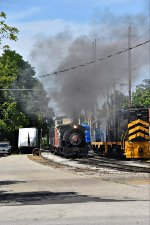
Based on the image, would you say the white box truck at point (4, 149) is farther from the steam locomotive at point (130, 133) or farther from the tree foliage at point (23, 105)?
the steam locomotive at point (130, 133)

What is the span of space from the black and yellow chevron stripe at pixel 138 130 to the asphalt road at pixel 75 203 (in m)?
18.1

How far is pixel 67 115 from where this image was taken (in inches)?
1809

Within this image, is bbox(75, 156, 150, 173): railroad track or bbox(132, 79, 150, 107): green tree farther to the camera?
bbox(132, 79, 150, 107): green tree

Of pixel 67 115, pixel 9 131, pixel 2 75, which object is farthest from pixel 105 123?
pixel 9 131

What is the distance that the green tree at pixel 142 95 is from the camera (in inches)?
4392

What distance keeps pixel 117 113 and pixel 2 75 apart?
17918 millimetres

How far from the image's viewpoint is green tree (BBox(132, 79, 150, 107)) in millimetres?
111562

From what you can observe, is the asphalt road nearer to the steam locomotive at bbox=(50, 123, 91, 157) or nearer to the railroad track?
the railroad track

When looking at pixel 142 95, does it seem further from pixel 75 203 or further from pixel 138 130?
pixel 75 203

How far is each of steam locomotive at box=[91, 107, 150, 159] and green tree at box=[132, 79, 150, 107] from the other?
221ft

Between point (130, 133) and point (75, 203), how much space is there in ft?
81.9

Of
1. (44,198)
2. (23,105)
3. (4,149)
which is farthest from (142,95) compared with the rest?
(44,198)

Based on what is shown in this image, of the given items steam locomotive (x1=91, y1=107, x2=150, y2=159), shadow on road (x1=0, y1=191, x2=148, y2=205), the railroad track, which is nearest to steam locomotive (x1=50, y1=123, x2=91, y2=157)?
steam locomotive (x1=91, y1=107, x2=150, y2=159)

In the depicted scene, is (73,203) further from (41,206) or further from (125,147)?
(125,147)
